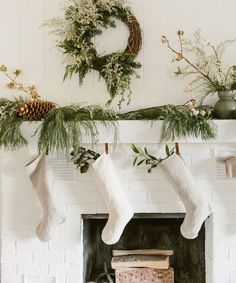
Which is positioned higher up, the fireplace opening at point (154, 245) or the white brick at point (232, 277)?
the fireplace opening at point (154, 245)

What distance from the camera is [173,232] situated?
9.06 ft

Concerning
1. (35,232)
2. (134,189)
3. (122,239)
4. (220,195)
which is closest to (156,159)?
(134,189)

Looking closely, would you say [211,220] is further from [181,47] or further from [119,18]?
[119,18]

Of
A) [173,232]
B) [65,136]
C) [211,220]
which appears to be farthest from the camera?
[173,232]

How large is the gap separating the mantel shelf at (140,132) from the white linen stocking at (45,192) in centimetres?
17

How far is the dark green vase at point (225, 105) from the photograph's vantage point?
7.95ft

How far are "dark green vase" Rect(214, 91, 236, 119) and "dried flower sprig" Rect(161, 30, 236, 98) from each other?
2.3 inches

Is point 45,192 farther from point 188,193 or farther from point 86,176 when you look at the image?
point 188,193

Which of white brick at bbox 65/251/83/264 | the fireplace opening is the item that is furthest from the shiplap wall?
white brick at bbox 65/251/83/264

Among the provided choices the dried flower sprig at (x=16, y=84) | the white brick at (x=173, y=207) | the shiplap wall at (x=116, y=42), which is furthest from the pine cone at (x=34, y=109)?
the white brick at (x=173, y=207)

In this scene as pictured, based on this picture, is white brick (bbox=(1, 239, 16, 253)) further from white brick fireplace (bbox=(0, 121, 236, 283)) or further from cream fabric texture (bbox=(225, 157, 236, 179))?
cream fabric texture (bbox=(225, 157, 236, 179))

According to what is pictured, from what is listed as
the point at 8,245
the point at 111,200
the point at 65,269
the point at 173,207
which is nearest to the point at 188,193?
the point at 173,207

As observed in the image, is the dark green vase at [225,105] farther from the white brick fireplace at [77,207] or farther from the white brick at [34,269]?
the white brick at [34,269]

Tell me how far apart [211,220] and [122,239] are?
553 mm
